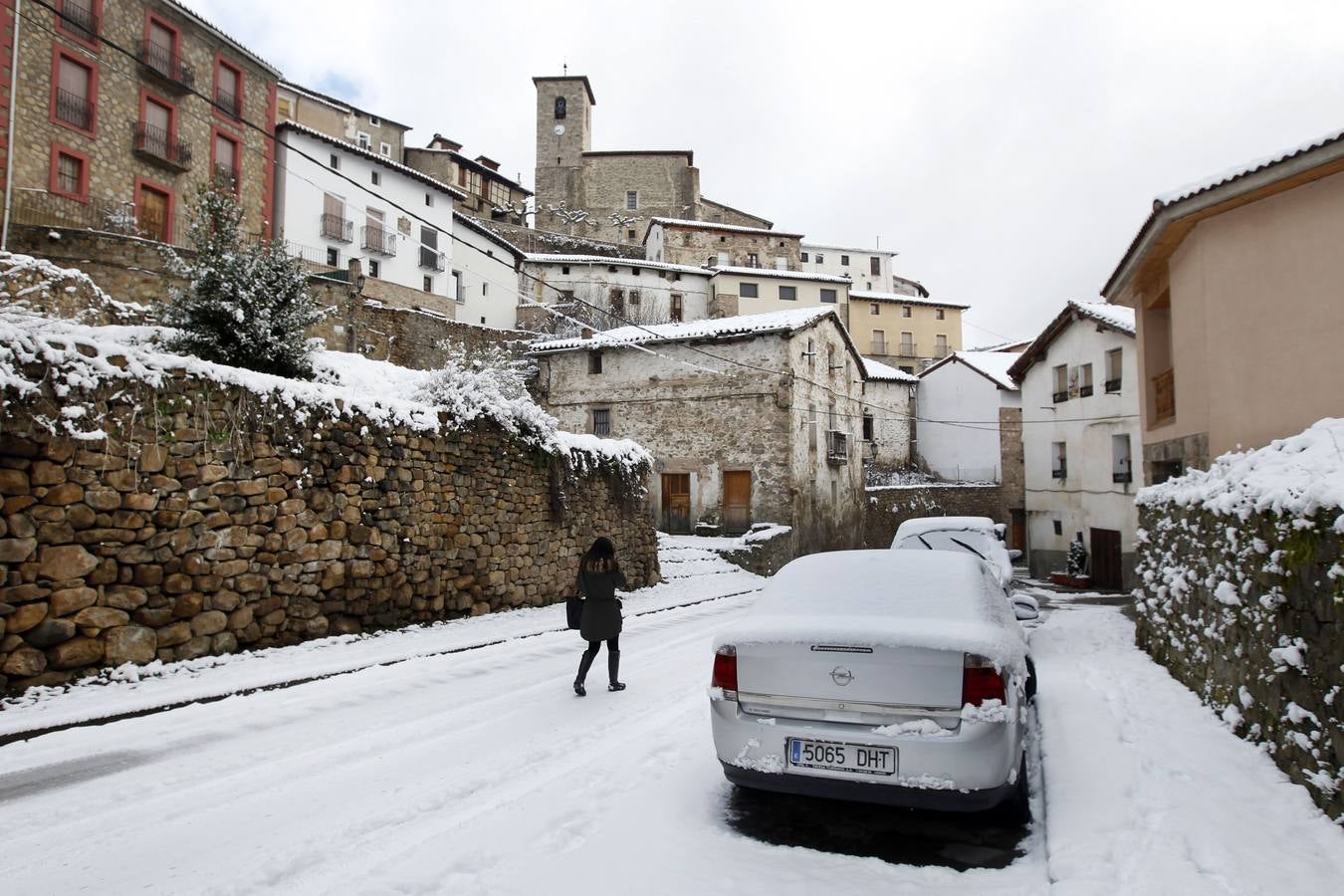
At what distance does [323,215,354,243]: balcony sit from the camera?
31.3 m

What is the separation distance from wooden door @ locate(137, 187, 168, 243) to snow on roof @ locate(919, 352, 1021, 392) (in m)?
33.4

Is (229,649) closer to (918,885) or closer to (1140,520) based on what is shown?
(918,885)

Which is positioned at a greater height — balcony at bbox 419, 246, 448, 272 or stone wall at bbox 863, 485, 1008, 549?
balcony at bbox 419, 246, 448, 272

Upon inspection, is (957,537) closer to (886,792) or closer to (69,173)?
(886,792)

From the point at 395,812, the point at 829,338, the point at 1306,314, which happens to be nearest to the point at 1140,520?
the point at 1306,314

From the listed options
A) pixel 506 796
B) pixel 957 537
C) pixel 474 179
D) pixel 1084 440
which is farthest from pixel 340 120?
pixel 506 796

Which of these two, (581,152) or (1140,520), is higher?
(581,152)

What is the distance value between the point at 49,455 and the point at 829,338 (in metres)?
27.2

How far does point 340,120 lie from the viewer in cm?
5050

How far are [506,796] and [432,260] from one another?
116 feet

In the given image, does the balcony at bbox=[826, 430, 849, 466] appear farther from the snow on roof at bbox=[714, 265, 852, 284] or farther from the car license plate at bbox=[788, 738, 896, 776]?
the car license plate at bbox=[788, 738, 896, 776]

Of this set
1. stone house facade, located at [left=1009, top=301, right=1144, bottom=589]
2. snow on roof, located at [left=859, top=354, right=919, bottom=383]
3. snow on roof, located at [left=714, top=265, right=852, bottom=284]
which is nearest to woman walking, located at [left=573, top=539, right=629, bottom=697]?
stone house facade, located at [left=1009, top=301, right=1144, bottom=589]

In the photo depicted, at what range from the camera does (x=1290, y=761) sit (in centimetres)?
414

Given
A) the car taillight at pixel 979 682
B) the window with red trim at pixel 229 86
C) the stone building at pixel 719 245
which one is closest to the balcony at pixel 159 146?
the window with red trim at pixel 229 86
